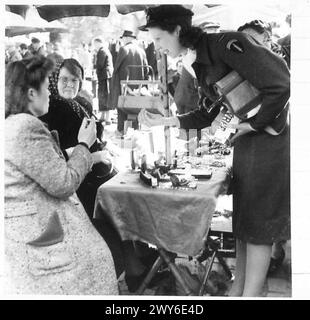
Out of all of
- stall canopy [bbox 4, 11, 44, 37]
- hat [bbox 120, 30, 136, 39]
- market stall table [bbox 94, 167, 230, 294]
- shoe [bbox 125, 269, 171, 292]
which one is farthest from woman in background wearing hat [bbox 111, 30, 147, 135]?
shoe [bbox 125, 269, 171, 292]

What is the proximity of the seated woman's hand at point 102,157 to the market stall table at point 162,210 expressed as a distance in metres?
0.10

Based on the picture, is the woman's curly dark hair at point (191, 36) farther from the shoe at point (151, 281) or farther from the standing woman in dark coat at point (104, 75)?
the shoe at point (151, 281)

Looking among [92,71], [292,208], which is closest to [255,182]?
[292,208]

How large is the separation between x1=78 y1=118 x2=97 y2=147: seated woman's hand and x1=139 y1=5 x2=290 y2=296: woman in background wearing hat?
10.1 inches

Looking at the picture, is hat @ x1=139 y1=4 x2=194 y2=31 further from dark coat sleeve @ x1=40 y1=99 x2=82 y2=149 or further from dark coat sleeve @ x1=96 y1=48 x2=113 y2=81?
dark coat sleeve @ x1=40 y1=99 x2=82 y2=149

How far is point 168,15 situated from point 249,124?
674 millimetres

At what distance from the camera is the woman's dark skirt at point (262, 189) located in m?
2.08

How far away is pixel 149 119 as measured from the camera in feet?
7.16

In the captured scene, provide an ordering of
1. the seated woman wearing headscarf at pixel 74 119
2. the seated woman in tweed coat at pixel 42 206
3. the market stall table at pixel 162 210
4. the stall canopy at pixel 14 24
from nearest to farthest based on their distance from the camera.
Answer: the seated woman in tweed coat at pixel 42 206
the market stall table at pixel 162 210
the seated woman wearing headscarf at pixel 74 119
the stall canopy at pixel 14 24

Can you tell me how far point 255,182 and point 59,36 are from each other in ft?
4.06

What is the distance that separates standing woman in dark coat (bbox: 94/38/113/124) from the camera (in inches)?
84.4

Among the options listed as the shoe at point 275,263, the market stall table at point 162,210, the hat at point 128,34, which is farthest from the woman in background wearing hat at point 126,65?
the shoe at point 275,263
